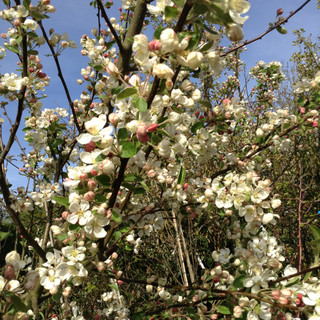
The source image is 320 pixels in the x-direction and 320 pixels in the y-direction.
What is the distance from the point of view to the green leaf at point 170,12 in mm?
944

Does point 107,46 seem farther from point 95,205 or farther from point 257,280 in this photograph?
point 257,280

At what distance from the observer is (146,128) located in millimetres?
1035

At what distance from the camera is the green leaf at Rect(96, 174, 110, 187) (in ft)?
4.03

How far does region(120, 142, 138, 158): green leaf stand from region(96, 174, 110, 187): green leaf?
0.65 ft

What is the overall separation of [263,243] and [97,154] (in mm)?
1176

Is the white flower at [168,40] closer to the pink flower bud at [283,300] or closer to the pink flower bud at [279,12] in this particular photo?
the pink flower bud at [283,300]

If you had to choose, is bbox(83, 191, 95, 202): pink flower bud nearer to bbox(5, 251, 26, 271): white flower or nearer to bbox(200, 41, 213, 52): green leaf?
bbox(5, 251, 26, 271): white flower

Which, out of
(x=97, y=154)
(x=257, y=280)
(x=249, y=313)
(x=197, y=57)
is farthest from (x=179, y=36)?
(x=249, y=313)

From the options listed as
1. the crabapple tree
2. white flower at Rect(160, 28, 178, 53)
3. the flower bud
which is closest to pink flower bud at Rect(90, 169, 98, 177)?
the crabapple tree

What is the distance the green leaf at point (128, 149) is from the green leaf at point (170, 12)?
0.46m

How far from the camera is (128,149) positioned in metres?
1.08

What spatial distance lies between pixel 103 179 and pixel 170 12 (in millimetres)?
695

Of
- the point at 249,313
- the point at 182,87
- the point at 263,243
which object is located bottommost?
the point at 249,313

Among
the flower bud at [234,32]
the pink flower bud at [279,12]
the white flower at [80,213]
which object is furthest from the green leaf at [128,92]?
the pink flower bud at [279,12]
